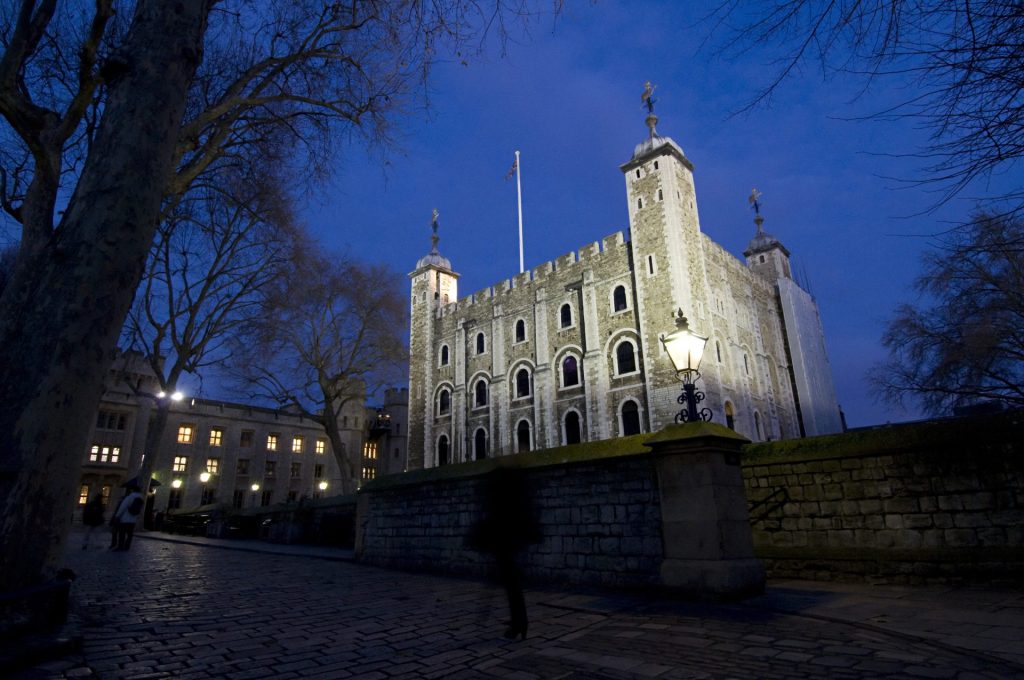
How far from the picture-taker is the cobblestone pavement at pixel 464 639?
312 centimetres

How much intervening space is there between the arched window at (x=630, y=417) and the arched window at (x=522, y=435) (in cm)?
628

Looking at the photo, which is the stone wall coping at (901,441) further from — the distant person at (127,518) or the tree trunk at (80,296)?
the distant person at (127,518)

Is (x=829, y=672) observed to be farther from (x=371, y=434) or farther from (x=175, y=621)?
(x=371, y=434)

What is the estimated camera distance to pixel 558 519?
24.3ft

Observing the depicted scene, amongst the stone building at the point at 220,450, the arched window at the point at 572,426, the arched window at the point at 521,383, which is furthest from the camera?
the stone building at the point at 220,450

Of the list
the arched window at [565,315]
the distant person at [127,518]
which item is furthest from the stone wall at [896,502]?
the arched window at [565,315]

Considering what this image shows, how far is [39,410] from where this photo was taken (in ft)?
10.8

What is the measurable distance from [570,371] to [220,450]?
26.1m

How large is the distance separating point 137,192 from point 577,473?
5.98m

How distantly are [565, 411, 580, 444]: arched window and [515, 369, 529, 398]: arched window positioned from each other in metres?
3.22

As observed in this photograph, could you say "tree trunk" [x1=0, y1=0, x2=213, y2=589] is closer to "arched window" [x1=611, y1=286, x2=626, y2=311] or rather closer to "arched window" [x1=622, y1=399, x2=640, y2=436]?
"arched window" [x1=622, y1=399, x2=640, y2=436]

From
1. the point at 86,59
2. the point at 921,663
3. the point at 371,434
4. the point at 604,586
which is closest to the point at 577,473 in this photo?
the point at 604,586

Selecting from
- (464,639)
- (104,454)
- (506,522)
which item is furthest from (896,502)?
(104,454)

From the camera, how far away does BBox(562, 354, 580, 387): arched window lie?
2711 cm
